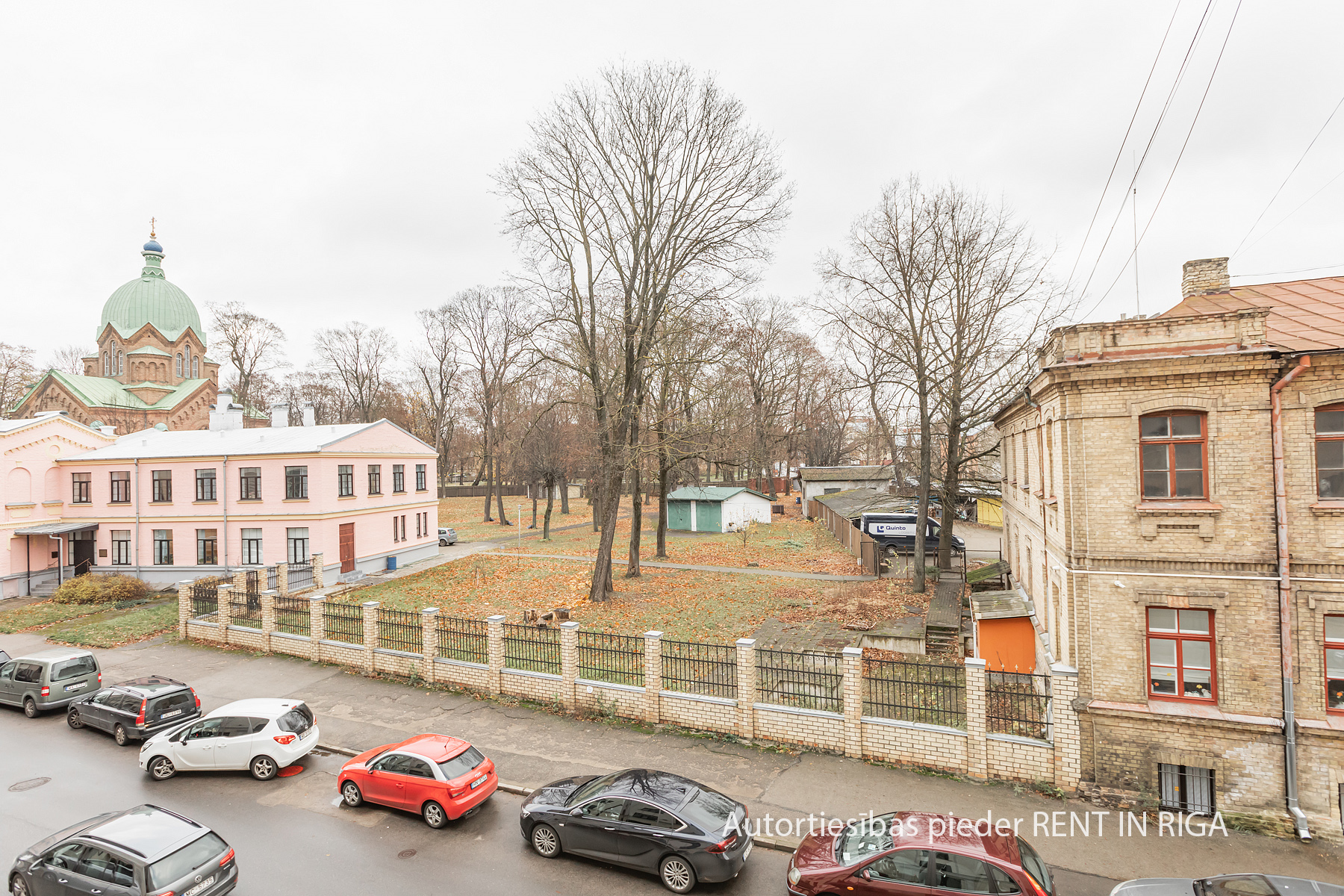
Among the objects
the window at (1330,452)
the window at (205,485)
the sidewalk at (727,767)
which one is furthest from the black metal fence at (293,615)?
the window at (1330,452)

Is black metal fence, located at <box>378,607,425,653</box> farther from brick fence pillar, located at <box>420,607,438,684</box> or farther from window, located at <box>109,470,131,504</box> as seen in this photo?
window, located at <box>109,470,131,504</box>

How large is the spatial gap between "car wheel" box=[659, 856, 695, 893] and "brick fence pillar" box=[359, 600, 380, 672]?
1152cm

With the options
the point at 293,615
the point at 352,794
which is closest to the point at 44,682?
the point at 293,615

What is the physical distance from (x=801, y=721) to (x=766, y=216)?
57.3 ft

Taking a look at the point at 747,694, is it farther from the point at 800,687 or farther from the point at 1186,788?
the point at 1186,788

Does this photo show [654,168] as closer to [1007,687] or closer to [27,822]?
[1007,687]

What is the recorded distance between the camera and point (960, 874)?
24.0ft

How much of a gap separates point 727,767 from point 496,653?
6445 millimetres

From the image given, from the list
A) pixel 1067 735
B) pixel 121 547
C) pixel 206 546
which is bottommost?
pixel 1067 735

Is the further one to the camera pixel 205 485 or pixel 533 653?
pixel 205 485

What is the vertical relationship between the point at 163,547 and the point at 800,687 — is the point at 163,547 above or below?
above

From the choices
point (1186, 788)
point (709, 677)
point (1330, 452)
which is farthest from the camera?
point (709, 677)

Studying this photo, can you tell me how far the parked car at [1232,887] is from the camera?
6980mm

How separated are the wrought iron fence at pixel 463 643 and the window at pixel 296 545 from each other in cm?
1539
